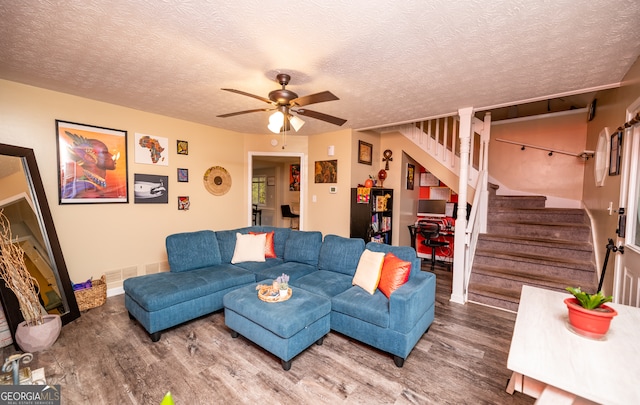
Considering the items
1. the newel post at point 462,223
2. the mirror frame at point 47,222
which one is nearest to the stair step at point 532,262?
the newel post at point 462,223

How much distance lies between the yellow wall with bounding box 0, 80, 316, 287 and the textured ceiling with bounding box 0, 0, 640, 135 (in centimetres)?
28

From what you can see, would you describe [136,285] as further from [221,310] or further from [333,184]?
[333,184]

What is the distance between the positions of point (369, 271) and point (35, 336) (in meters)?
2.94

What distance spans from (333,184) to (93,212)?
341 centimetres

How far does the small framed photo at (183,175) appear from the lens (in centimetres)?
406

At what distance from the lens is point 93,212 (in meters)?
3.30

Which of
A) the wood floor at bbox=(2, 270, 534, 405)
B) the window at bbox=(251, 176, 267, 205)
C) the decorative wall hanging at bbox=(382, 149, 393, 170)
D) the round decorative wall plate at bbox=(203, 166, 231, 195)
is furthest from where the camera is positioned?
the window at bbox=(251, 176, 267, 205)

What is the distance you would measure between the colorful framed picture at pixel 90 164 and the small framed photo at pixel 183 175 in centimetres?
69

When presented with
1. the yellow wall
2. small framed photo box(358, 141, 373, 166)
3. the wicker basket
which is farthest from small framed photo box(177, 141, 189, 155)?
small framed photo box(358, 141, 373, 166)

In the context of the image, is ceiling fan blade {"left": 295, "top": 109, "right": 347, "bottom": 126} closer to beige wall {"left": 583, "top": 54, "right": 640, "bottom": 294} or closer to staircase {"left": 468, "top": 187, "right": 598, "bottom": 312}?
beige wall {"left": 583, "top": 54, "right": 640, "bottom": 294}

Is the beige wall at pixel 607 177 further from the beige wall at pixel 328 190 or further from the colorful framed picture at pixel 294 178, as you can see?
the colorful framed picture at pixel 294 178

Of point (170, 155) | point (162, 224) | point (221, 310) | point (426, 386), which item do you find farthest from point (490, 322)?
point (170, 155)

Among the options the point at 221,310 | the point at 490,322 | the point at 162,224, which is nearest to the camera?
the point at 490,322

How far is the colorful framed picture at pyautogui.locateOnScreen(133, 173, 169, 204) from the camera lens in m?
3.66
